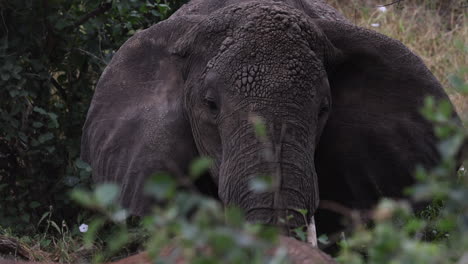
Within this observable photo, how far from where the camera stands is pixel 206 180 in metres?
4.48

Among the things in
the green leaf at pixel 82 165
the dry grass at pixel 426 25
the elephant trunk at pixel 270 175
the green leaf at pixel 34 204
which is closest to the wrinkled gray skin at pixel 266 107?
the elephant trunk at pixel 270 175

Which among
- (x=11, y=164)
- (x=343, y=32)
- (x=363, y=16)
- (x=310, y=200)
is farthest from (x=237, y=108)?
(x=363, y=16)

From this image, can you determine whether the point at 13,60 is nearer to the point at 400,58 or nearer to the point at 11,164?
the point at 11,164

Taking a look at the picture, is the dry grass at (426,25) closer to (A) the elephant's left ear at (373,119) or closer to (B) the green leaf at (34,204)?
(A) the elephant's left ear at (373,119)

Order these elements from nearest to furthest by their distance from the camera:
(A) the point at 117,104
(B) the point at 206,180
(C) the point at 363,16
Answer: (B) the point at 206,180
(A) the point at 117,104
(C) the point at 363,16

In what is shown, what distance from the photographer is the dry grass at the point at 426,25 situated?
8406 millimetres

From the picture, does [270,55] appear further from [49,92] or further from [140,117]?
[49,92]

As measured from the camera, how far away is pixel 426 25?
8.88m

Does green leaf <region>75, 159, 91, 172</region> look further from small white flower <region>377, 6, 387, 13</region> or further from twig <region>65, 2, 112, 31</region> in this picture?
small white flower <region>377, 6, 387, 13</region>

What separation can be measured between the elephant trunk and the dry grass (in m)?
4.68

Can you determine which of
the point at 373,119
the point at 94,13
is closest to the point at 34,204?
the point at 94,13

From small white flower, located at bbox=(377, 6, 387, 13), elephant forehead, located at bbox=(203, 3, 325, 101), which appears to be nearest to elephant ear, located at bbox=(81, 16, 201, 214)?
elephant forehead, located at bbox=(203, 3, 325, 101)

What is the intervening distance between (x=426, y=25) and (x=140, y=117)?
482 cm

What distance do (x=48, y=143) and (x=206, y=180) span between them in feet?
6.00
